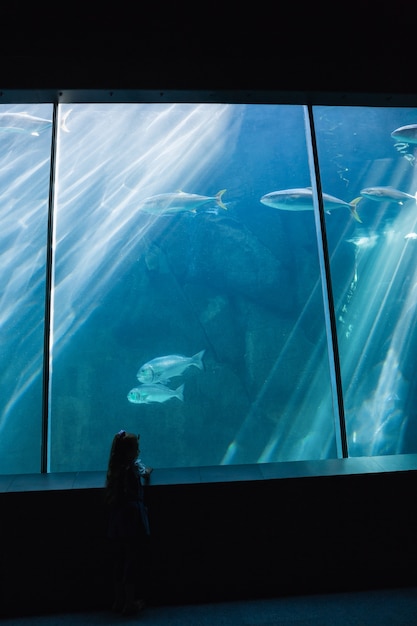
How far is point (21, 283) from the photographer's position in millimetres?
17938

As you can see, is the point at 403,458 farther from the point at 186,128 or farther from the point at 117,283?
the point at 186,128

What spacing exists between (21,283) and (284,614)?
17.7m

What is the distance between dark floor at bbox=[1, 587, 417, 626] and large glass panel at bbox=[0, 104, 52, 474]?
572 inches

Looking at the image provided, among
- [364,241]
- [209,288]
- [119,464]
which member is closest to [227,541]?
[119,464]

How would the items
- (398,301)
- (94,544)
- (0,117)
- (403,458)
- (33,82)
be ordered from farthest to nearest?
(398,301), (0,117), (33,82), (403,458), (94,544)

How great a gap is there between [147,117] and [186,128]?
1519mm

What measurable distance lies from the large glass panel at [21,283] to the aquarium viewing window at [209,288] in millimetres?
72

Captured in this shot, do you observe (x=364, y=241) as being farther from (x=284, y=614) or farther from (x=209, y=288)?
(x=284, y=614)

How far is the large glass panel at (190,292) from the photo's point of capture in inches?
596

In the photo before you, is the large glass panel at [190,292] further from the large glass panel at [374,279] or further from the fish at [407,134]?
the fish at [407,134]

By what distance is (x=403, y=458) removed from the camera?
2.87m

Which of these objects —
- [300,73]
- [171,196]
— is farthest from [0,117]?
[300,73]

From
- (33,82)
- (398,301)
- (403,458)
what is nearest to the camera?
(403,458)

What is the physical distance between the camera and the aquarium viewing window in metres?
15.4
